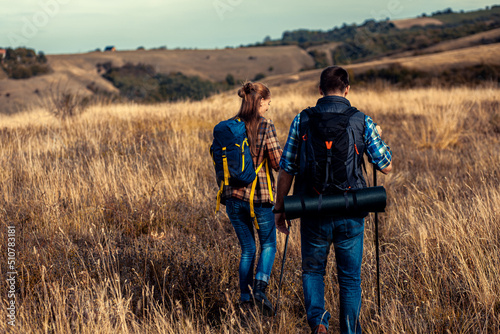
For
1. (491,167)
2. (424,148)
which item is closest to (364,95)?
(424,148)

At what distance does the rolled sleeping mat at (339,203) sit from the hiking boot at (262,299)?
0.97m

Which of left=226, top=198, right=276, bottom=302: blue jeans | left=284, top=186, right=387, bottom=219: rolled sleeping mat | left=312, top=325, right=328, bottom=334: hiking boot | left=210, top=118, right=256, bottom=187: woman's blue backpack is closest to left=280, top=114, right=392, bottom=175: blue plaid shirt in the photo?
left=284, top=186, right=387, bottom=219: rolled sleeping mat

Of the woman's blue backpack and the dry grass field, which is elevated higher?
the woman's blue backpack

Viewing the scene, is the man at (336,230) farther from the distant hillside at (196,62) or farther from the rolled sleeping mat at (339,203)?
the distant hillside at (196,62)

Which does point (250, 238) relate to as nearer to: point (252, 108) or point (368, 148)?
point (252, 108)

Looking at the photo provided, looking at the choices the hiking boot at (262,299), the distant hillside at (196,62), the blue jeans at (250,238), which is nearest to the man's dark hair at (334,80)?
the blue jeans at (250,238)

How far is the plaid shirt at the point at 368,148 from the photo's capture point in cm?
258

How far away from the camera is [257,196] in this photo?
10.8 ft

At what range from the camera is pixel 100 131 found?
32.2ft

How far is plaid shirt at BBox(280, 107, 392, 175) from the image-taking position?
258 cm

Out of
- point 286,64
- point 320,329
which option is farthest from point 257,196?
point 286,64

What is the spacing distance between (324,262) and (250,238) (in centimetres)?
87

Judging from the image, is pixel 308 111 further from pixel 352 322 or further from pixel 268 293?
pixel 268 293

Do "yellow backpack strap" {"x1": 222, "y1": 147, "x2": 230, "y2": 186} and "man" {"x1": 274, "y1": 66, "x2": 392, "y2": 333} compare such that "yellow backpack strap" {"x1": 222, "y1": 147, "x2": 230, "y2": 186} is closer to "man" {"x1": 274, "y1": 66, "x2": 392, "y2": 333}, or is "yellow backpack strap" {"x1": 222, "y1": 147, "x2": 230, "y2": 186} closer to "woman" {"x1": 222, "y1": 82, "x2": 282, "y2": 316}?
"woman" {"x1": 222, "y1": 82, "x2": 282, "y2": 316}
